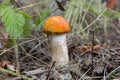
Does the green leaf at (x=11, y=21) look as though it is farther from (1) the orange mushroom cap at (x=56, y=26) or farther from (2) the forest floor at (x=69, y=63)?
(2) the forest floor at (x=69, y=63)

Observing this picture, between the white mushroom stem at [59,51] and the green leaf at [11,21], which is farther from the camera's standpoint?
the white mushroom stem at [59,51]

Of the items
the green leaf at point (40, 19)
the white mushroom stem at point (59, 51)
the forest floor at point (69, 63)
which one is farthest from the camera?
the green leaf at point (40, 19)

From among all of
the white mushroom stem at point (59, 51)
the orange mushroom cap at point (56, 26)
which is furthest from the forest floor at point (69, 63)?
the orange mushroom cap at point (56, 26)

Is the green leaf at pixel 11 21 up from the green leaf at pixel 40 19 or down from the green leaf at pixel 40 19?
up

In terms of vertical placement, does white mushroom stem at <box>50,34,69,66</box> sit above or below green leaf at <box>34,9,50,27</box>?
below

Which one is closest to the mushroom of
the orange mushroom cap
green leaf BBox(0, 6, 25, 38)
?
the orange mushroom cap

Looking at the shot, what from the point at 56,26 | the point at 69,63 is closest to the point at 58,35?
the point at 56,26

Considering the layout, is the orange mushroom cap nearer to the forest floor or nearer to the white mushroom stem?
the white mushroom stem
